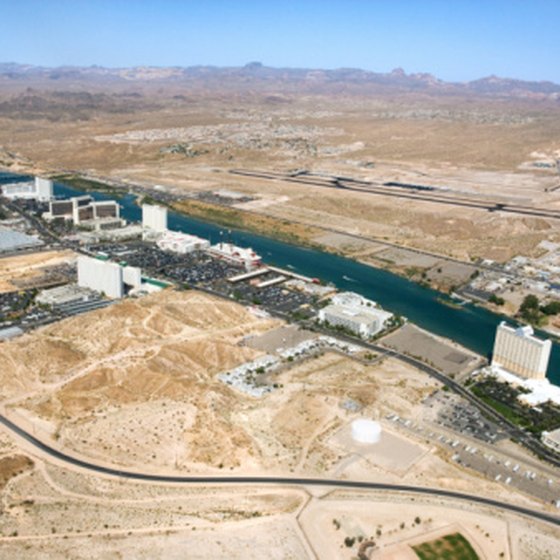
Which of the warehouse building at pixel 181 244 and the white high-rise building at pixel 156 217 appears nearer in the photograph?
the warehouse building at pixel 181 244

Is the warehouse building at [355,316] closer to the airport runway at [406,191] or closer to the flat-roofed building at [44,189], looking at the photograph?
the airport runway at [406,191]

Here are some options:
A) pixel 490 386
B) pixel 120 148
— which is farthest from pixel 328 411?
pixel 120 148

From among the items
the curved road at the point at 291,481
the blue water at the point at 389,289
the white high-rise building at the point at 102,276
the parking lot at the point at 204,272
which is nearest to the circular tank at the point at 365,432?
the curved road at the point at 291,481

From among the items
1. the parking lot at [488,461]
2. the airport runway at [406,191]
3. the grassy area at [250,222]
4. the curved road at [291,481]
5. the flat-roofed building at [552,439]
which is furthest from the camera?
the airport runway at [406,191]

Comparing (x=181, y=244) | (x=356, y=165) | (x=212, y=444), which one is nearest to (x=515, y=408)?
(x=212, y=444)

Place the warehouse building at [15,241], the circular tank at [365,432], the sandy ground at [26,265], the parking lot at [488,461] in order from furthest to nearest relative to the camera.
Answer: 1. the warehouse building at [15,241]
2. the sandy ground at [26,265]
3. the circular tank at [365,432]
4. the parking lot at [488,461]

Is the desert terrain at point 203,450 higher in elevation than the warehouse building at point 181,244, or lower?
lower

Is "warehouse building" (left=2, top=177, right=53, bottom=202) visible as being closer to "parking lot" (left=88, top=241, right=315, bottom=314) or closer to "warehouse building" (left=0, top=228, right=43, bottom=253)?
"warehouse building" (left=0, top=228, right=43, bottom=253)
